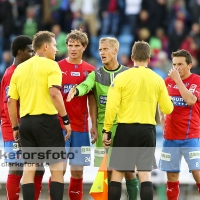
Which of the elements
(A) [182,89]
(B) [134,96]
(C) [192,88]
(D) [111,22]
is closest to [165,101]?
(B) [134,96]

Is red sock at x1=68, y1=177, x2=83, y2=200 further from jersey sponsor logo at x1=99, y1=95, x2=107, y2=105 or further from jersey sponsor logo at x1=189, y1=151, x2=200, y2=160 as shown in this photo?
jersey sponsor logo at x1=189, y1=151, x2=200, y2=160

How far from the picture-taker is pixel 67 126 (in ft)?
33.4

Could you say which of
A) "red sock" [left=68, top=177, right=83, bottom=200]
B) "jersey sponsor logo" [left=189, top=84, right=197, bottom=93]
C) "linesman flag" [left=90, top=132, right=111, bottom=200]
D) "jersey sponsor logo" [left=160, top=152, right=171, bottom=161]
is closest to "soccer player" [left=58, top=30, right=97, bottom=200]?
"red sock" [left=68, top=177, right=83, bottom=200]

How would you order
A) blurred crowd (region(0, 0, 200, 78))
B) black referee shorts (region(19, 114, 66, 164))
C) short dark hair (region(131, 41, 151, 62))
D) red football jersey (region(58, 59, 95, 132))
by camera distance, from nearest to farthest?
black referee shorts (region(19, 114, 66, 164)), short dark hair (region(131, 41, 151, 62)), red football jersey (region(58, 59, 95, 132)), blurred crowd (region(0, 0, 200, 78))

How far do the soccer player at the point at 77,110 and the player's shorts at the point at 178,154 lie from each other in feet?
3.76

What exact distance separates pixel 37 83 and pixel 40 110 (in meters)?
0.36

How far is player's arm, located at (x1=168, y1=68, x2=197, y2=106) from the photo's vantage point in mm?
10844

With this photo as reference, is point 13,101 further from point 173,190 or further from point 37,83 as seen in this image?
point 173,190

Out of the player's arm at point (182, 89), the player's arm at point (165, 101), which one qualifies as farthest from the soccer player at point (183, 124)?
the player's arm at point (165, 101)

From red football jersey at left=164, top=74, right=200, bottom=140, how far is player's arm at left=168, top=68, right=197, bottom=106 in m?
0.19

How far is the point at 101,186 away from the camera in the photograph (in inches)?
416

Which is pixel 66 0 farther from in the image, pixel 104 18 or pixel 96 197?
pixel 96 197

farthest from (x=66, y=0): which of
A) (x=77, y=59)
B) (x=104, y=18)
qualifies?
(x=77, y=59)

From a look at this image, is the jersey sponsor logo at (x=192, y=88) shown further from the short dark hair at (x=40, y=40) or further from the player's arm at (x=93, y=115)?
the short dark hair at (x=40, y=40)
